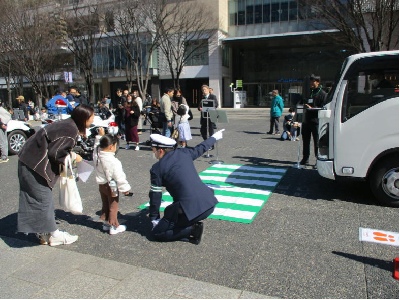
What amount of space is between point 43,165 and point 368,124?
428 cm

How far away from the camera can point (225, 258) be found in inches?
140

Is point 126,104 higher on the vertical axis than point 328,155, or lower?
higher

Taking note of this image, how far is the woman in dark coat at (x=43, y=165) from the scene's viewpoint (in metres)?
3.62

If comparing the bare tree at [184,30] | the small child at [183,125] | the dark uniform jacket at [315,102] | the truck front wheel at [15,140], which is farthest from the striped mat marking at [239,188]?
the bare tree at [184,30]

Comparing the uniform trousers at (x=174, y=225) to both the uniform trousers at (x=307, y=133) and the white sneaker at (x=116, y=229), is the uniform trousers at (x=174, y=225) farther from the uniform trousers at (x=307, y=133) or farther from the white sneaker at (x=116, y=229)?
the uniform trousers at (x=307, y=133)

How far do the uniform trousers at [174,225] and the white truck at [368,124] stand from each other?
8.07 ft

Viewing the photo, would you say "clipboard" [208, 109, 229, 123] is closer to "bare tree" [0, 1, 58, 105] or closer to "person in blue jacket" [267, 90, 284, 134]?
"person in blue jacket" [267, 90, 284, 134]

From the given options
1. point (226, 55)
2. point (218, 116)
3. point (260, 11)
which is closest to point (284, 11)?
point (260, 11)

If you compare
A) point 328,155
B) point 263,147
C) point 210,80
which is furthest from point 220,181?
point 210,80

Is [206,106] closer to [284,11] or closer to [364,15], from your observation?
[364,15]

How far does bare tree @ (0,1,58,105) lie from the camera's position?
20281 millimetres

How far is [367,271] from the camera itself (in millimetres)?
3203

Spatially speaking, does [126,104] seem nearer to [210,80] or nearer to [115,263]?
[115,263]

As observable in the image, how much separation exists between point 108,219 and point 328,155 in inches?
135
